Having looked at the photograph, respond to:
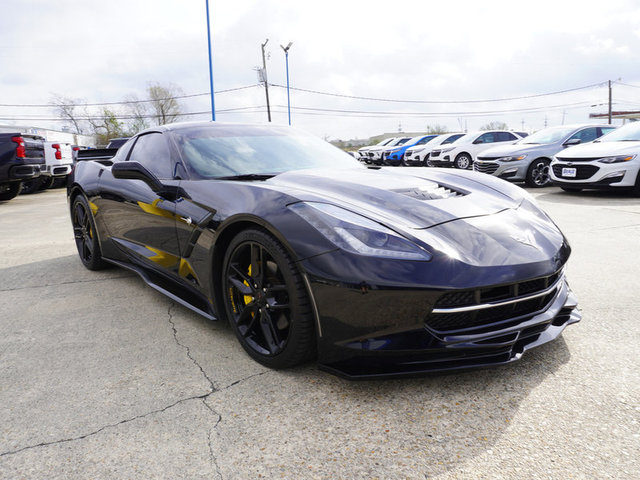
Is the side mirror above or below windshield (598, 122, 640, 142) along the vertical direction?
below

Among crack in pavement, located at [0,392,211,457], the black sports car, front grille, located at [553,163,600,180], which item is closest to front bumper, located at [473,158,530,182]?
front grille, located at [553,163,600,180]

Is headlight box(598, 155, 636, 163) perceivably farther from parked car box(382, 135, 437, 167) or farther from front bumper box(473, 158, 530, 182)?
parked car box(382, 135, 437, 167)

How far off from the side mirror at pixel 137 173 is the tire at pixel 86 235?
141cm

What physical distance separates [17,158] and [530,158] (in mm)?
11561

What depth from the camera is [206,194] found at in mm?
2635

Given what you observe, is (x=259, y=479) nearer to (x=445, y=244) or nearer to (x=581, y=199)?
(x=445, y=244)

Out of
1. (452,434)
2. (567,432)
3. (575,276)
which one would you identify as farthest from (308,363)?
(575,276)

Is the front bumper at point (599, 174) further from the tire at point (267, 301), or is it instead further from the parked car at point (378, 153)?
the parked car at point (378, 153)

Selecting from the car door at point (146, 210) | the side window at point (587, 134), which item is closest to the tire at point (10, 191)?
the car door at point (146, 210)

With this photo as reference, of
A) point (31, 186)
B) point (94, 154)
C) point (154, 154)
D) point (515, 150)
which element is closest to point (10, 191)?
point (31, 186)

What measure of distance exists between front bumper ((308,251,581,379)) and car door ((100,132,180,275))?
52.2 inches

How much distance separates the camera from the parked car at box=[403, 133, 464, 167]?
18.5m

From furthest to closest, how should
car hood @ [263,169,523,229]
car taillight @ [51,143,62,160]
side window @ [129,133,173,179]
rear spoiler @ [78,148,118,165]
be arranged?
car taillight @ [51,143,62,160]
rear spoiler @ [78,148,118,165]
side window @ [129,133,173,179]
car hood @ [263,169,523,229]

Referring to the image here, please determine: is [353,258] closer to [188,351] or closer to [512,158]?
[188,351]
